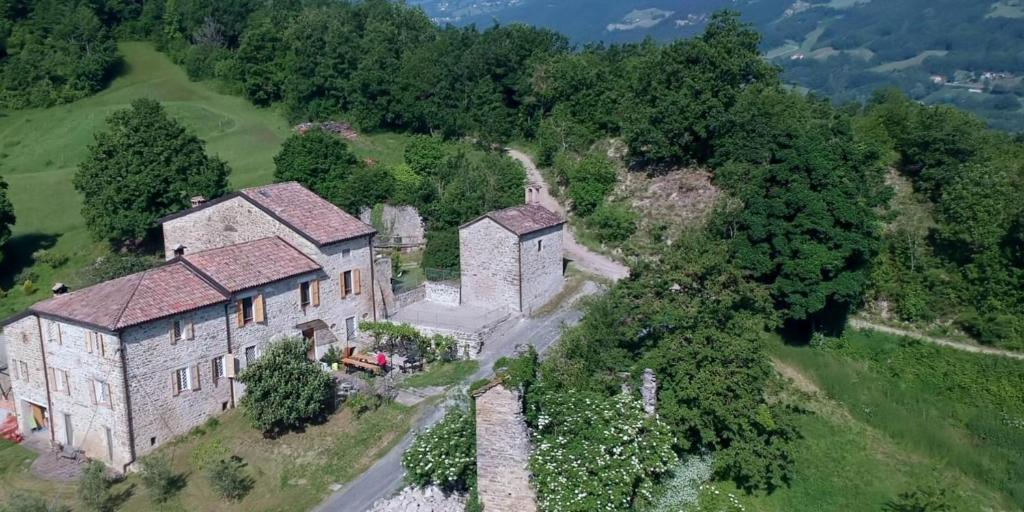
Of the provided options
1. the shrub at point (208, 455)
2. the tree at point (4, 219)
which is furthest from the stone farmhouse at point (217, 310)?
the tree at point (4, 219)

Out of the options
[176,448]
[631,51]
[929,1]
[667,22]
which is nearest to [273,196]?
[176,448]

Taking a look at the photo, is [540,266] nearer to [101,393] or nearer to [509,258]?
[509,258]

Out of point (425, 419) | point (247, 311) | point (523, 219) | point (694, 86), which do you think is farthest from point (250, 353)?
point (694, 86)

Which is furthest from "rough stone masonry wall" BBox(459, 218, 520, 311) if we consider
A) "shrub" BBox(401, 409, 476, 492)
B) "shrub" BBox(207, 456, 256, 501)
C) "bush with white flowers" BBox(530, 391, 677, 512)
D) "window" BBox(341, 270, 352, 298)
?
"bush with white flowers" BBox(530, 391, 677, 512)

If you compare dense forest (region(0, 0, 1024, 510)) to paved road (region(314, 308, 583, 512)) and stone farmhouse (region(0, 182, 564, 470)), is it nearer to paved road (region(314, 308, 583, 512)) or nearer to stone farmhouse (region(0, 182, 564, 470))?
paved road (region(314, 308, 583, 512))

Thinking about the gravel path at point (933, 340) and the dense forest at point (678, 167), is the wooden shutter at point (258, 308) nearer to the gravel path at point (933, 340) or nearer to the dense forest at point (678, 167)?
the dense forest at point (678, 167)
